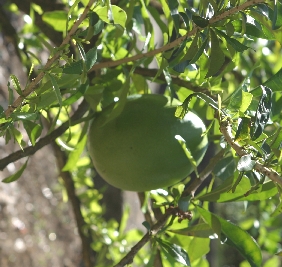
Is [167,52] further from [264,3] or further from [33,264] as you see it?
[33,264]

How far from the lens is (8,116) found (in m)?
0.39

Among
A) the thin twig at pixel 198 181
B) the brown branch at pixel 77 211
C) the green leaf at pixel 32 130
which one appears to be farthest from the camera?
the brown branch at pixel 77 211

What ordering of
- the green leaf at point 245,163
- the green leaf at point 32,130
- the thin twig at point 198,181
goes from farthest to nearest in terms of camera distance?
the thin twig at point 198,181 < the green leaf at point 32,130 < the green leaf at point 245,163

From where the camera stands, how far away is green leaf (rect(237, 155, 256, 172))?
0.34 m

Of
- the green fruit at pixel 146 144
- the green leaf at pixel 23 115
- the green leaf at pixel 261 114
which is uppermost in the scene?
the green leaf at pixel 23 115

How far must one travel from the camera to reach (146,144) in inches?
20.9

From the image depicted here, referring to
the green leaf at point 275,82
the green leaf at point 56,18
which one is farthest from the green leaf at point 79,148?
the green leaf at point 275,82

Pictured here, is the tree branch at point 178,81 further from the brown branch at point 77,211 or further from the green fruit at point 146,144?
the brown branch at point 77,211

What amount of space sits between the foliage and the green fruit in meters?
0.02

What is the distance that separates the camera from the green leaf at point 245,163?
1.10 ft

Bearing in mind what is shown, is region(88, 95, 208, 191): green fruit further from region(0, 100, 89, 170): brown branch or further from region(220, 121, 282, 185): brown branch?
region(220, 121, 282, 185): brown branch

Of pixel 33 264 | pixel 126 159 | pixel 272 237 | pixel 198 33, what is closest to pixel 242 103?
pixel 198 33

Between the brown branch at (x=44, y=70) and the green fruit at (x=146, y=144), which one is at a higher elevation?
the brown branch at (x=44, y=70)

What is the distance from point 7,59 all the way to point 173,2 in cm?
179
